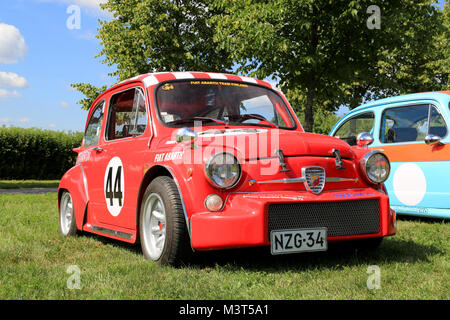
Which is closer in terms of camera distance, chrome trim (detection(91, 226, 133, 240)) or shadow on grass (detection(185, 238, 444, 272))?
shadow on grass (detection(185, 238, 444, 272))

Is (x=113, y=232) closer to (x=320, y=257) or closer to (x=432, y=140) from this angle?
(x=320, y=257)

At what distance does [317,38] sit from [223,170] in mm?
10132

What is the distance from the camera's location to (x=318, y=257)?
4.50 meters

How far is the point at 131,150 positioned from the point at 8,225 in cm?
314

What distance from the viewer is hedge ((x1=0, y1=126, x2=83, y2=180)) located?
25531mm

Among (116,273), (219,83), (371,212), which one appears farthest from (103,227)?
(371,212)

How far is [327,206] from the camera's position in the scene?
396 centimetres

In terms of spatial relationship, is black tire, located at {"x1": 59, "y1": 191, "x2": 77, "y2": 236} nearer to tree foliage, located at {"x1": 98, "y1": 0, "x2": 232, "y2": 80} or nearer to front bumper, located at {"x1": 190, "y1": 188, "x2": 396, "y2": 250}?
front bumper, located at {"x1": 190, "y1": 188, "x2": 396, "y2": 250}

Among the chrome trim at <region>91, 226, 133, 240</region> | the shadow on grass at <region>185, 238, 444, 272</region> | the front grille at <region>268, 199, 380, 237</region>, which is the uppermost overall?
the front grille at <region>268, 199, 380, 237</region>

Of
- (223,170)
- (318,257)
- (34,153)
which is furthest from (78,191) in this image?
(34,153)

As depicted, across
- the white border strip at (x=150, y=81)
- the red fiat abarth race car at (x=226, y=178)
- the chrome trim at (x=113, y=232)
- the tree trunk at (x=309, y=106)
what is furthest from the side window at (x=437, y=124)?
the tree trunk at (x=309, y=106)

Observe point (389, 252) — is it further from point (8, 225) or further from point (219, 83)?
point (8, 225)

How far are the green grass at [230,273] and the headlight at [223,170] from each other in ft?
2.34

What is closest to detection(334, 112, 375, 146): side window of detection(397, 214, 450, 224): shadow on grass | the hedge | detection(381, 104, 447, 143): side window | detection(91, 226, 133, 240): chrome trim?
detection(381, 104, 447, 143): side window
